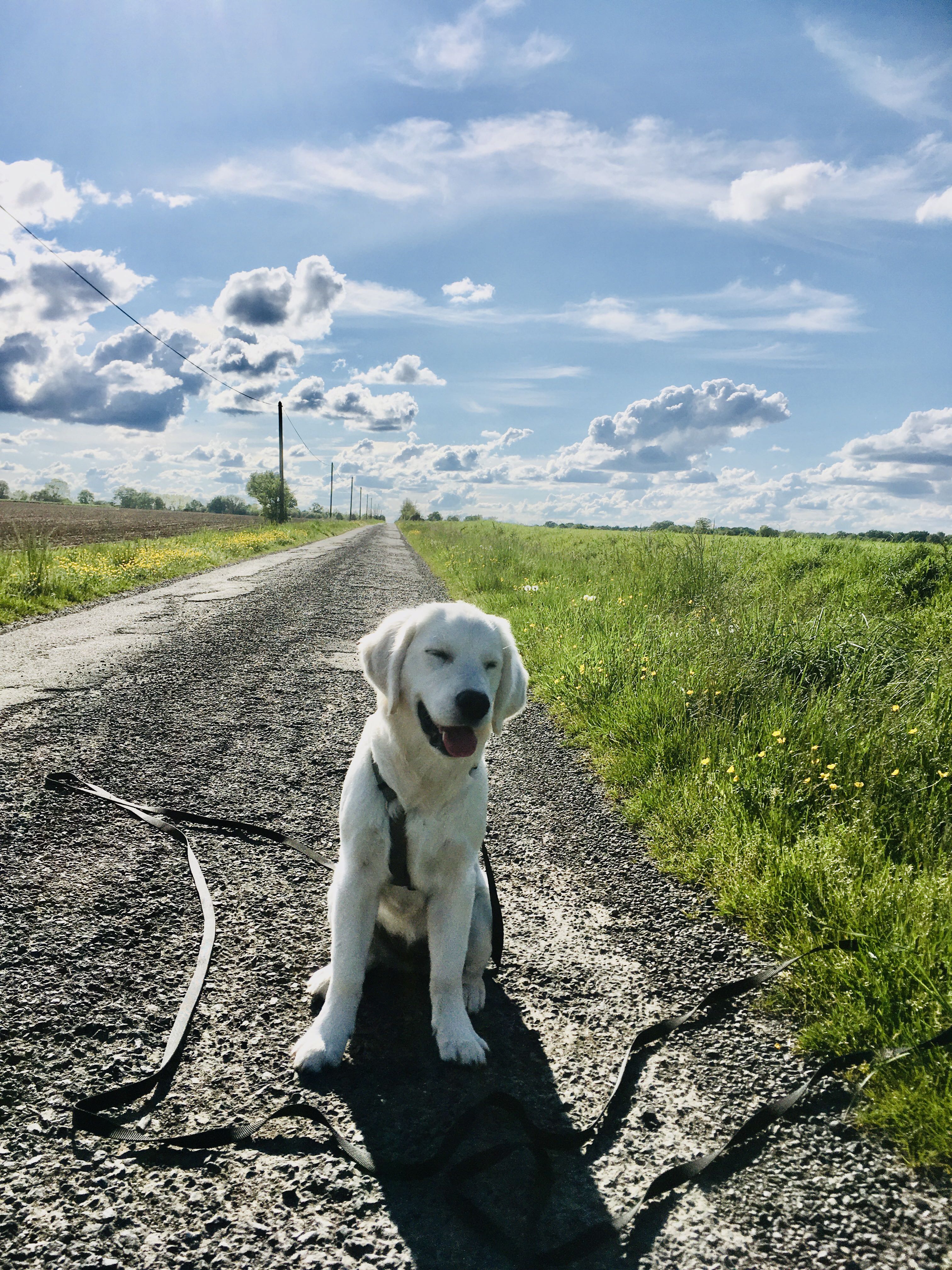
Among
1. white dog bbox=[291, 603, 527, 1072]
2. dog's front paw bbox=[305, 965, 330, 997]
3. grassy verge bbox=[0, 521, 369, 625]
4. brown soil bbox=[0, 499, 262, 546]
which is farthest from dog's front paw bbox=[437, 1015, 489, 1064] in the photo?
brown soil bbox=[0, 499, 262, 546]

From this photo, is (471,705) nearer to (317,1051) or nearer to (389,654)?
(389,654)

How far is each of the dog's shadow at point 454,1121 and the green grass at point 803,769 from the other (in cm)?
91

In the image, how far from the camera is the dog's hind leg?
8.14 feet

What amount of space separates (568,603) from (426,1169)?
8.12 metres

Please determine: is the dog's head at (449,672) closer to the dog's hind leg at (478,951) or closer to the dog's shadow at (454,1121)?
the dog's hind leg at (478,951)

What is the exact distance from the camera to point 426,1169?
5.80ft

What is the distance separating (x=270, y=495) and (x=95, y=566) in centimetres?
4318

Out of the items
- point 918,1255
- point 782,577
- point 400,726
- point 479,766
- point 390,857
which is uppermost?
point 782,577

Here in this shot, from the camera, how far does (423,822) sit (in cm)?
229

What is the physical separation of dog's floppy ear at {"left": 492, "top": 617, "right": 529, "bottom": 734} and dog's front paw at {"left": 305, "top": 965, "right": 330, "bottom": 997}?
1041 millimetres

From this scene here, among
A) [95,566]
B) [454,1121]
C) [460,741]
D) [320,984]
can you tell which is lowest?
[454,1121]

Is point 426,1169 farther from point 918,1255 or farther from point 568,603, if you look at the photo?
point 568,603

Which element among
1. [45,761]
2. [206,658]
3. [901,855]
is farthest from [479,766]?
[206,658]

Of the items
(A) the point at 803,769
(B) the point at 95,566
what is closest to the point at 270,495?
(B) the point at 95,566
